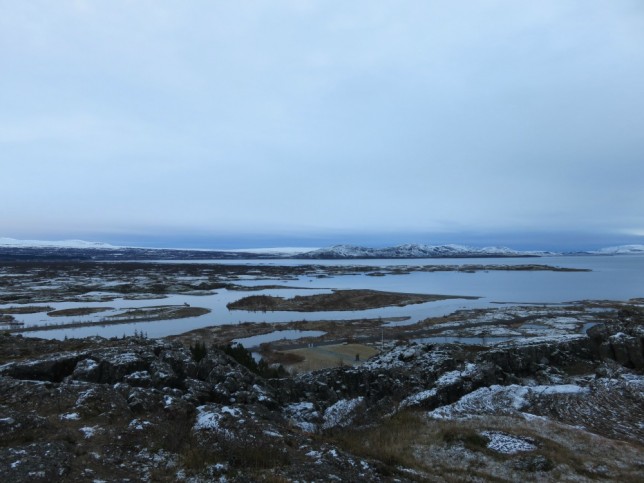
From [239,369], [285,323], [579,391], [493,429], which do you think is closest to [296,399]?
[239,369]

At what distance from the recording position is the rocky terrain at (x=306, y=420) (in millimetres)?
8852

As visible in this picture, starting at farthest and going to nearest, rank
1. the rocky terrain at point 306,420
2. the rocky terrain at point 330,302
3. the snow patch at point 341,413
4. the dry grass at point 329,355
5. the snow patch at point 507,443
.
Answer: the rocky terrain at point 330,302, the dry grass at point 329,355, the snow patch at point 341,413, the snow patch at point 507,443, the rocky terrain at point 306,420

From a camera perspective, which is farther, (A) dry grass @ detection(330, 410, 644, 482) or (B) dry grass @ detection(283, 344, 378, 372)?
(B) dry grass @ detection(283, 344, 378, 372)

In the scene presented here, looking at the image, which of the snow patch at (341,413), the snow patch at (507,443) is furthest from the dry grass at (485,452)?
the snow patch at (341,413)

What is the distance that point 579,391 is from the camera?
1780cm

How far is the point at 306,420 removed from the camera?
49.4 ft

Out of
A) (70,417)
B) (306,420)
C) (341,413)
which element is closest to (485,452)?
(341,413)

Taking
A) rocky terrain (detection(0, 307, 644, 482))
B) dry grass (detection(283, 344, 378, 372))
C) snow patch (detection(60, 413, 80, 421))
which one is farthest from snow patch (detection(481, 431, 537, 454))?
dry grass (detection(283, 344, 378, 372))

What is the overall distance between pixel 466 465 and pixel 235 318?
4086 cm

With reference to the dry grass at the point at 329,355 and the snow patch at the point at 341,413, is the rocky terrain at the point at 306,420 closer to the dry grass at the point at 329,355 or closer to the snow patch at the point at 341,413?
the snow patch at the point at 341,413

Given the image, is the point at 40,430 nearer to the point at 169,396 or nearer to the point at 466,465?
the point at 169,396

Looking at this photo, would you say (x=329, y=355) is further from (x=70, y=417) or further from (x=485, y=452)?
(x=70, y=417)

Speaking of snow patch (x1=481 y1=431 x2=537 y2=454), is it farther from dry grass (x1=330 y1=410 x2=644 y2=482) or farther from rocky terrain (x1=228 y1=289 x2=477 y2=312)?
rocky terrain (x1=228 y1=289 x2=477 y2=312)

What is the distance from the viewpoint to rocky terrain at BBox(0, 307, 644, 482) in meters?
8.85
